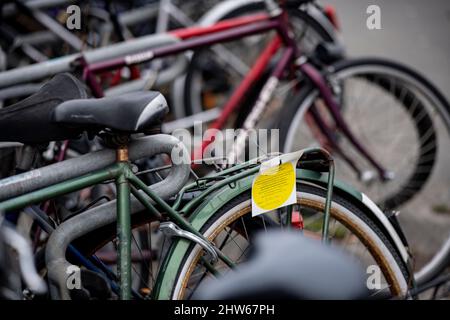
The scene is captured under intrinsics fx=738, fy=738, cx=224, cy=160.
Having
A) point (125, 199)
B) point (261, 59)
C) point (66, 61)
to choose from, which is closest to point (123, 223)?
point (125, 199)

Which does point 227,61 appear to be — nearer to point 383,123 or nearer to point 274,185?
point 383,123

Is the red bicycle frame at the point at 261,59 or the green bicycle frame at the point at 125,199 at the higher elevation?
the red bicycle frame at the point at 261,59

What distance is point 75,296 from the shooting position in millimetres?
2232

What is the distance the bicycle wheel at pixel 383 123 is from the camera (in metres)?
3.99

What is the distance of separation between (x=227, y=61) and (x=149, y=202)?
3.01 m

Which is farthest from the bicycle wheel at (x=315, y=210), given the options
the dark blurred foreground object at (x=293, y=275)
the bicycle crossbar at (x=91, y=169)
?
the dark blurred foreground object at (x=293, y=275)

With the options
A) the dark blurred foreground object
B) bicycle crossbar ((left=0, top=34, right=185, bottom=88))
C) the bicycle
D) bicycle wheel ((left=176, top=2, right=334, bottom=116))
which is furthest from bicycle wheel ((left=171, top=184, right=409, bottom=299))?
bicycle wheel ((left=176, top=2, right=334, bottom=116))

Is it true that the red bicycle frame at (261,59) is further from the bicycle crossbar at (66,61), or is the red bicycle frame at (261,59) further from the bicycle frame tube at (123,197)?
the bicycle frame tube at (123,197)

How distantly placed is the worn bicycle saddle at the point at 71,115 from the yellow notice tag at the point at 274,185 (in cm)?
40

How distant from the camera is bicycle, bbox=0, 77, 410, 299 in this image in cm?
216

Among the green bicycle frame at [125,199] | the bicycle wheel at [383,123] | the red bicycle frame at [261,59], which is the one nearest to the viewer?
the green bicycle frame at [125,199]

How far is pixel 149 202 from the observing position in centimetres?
228

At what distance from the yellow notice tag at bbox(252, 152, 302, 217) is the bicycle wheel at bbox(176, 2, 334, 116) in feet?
6.56
